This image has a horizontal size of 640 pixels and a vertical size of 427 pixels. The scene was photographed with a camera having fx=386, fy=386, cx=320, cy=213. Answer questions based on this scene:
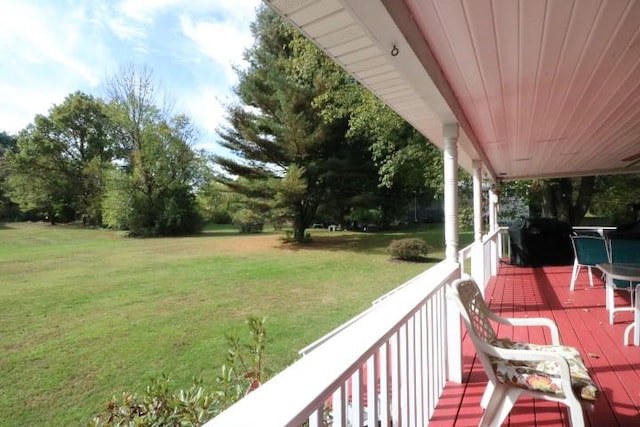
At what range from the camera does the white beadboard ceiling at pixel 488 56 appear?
1473mm

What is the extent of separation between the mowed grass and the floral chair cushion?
3.64 m

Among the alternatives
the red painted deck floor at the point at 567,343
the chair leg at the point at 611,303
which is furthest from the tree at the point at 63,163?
the chair leg at the point at 611,303

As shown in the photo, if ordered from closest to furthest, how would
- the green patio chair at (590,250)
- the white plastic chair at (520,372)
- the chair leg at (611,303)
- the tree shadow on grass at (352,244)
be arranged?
the white plastic chair at (520,372), the chair leg at (611,303), the green patio chair at (590,250), the tree shadow on grass at (352,244)

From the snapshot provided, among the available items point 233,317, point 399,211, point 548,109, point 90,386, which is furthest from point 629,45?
point 399,211

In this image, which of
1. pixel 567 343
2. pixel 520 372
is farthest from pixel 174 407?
pixel 567 343

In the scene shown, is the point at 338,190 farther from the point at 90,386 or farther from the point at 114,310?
the point at 90,386

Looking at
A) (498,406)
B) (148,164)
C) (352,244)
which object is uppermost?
(148,164)

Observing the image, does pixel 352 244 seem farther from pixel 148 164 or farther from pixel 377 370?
pixel 377 370

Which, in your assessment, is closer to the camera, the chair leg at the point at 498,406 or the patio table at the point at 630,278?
the chair leg at the point at 498,406

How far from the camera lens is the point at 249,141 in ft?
55.1

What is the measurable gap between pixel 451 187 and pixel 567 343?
1697 millimetres

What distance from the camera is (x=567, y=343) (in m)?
3.19

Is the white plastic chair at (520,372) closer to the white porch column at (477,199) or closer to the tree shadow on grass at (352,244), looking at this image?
the white porch column at (477,199)

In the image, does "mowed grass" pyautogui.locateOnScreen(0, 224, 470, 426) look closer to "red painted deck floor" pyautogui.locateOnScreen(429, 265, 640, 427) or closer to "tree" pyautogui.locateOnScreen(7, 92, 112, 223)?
"red painted deck floor" pyautogui.locateOnScreen(429, 265, 640, 427)
